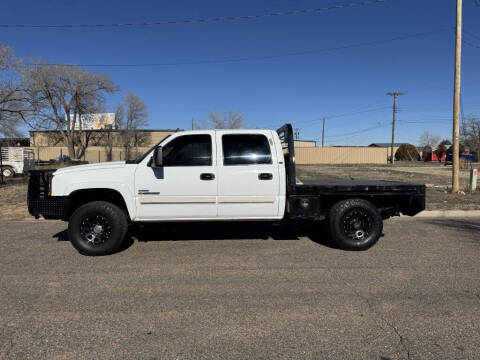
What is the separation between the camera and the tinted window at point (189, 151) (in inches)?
205

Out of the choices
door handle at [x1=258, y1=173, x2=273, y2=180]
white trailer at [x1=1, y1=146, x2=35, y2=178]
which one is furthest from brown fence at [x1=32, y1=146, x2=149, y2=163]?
door handle at [x1=258, y1=173, x2=273, y2=180]

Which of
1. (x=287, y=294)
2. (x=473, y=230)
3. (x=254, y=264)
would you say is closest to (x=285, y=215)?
(x=254, y=264)

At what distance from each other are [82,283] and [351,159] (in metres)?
50.7

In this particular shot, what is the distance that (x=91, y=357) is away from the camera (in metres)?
2.60

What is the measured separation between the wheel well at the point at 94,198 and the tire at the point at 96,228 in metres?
0.20

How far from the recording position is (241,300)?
3582mm

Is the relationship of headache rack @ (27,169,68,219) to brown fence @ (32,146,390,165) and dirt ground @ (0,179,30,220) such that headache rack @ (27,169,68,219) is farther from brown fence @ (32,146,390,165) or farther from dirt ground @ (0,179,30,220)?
brown fence @ (32,146,390,165)

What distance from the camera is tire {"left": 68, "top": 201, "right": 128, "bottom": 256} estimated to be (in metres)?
5.09

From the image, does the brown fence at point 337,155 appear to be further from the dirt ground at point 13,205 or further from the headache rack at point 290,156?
the headache rack at point 290,156

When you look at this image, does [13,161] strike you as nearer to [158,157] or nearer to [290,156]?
[158,157]

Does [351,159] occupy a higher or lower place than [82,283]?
higher

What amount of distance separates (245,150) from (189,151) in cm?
90

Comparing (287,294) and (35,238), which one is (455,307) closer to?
(287,294)

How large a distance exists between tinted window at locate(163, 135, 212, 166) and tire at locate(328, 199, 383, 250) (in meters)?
2.27
